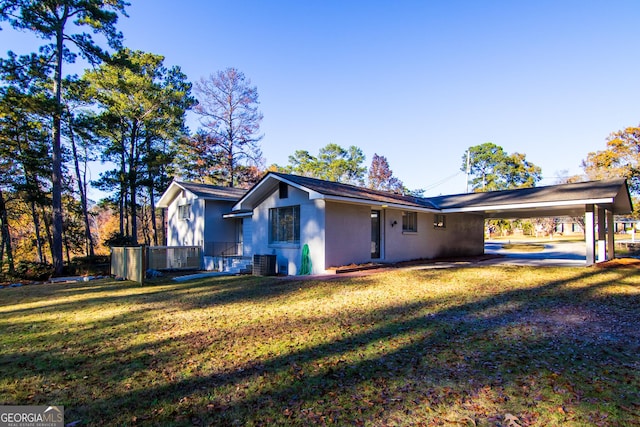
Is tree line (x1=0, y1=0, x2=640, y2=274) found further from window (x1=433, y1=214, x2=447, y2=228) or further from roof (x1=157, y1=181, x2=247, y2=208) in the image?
window (x1=433, y1=214, x2=447, y2=228)

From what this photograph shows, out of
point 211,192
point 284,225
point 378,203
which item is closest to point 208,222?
point 211,192

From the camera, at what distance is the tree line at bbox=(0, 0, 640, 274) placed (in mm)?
16891

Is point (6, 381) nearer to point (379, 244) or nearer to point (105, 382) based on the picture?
point (105, 382)

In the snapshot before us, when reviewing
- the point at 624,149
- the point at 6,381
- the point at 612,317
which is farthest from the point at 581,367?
the point at 624,149

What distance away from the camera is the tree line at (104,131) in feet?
55.4

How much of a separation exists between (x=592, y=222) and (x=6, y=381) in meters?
15.5

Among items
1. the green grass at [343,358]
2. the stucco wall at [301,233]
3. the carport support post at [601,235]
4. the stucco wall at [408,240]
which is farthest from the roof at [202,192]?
the carport support post at [601,235]

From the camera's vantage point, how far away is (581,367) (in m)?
3.70

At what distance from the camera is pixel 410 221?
50.6 ft

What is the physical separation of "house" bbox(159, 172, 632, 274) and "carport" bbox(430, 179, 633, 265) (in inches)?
1.2

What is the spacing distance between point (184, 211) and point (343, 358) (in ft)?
59.4

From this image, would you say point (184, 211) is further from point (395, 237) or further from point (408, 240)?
point (408, 240)

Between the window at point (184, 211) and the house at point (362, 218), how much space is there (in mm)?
1633

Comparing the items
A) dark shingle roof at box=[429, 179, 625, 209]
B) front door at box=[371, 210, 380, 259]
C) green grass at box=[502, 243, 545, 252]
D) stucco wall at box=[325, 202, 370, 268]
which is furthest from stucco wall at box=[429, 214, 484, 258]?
green grass at box=[502, 243, 545, 252]
